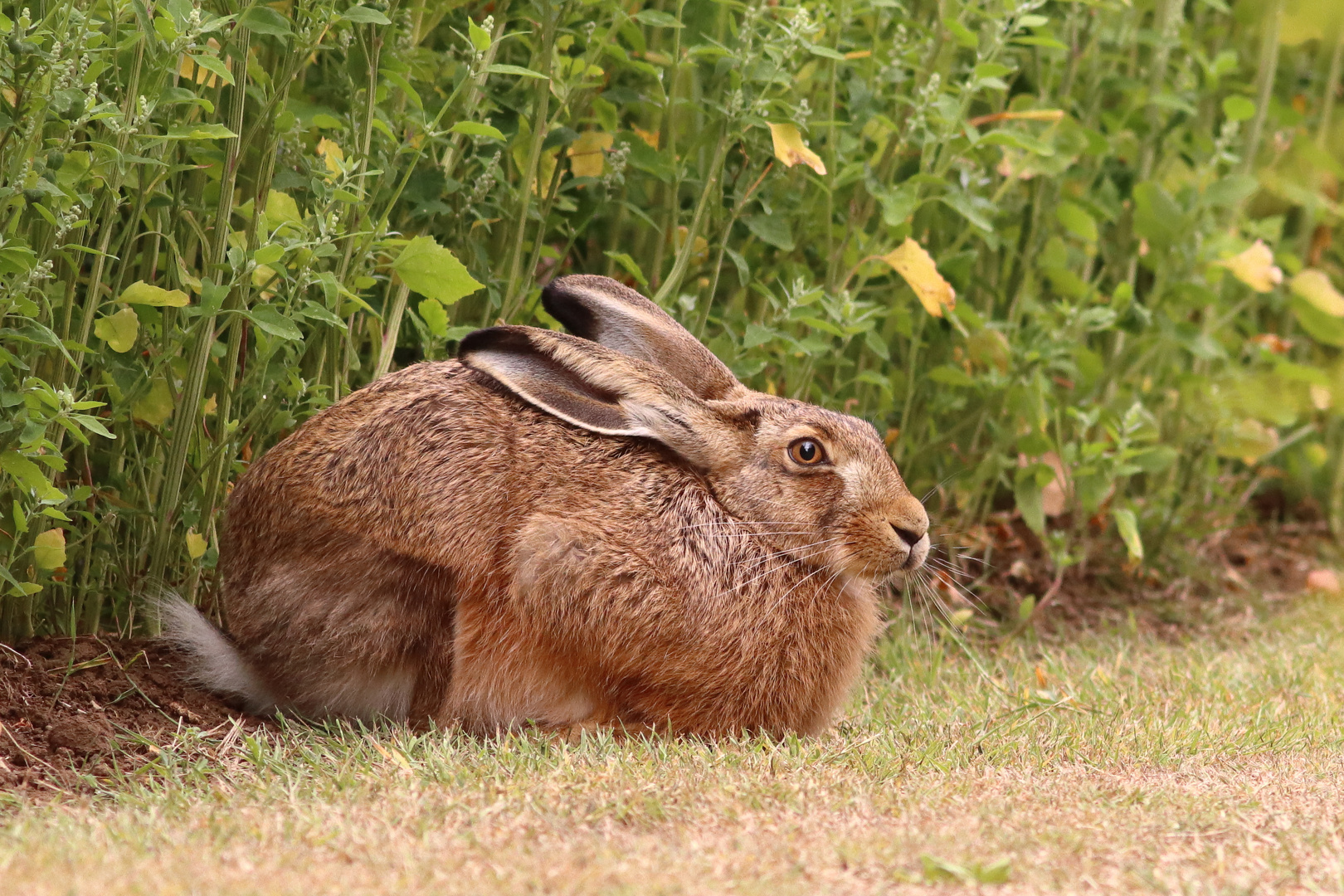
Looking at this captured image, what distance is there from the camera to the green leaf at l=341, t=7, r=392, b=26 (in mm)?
3877

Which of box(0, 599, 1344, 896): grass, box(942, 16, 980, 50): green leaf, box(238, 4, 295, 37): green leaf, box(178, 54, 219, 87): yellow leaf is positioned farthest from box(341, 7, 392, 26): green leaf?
box(942, 16, 980, 50): green leaf

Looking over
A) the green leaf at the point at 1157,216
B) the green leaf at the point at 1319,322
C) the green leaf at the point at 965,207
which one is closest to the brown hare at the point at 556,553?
the green leaf at the point at 965,207

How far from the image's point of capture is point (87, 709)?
4098 mm

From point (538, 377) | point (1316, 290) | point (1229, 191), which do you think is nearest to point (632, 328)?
point (538, 377)

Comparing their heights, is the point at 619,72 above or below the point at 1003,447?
above

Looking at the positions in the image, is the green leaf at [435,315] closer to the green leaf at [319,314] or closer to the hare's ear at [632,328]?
the hare's ear at [632,328]

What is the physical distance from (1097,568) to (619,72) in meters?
3.35

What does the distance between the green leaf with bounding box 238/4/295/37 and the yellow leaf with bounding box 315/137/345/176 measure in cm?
39

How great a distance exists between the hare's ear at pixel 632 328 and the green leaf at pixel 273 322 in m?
0.83

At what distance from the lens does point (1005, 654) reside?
5.80 m

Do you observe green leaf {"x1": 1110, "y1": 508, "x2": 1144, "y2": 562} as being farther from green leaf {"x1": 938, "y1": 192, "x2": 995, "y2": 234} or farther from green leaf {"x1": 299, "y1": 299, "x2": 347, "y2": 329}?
green leaf {"x1": 299, "y1": 299, "x2": 347, "y2": 329}

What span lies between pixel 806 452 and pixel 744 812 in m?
1.45

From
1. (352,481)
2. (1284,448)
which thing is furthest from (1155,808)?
(1284,448)

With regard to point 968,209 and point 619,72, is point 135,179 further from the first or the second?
point 968,209
